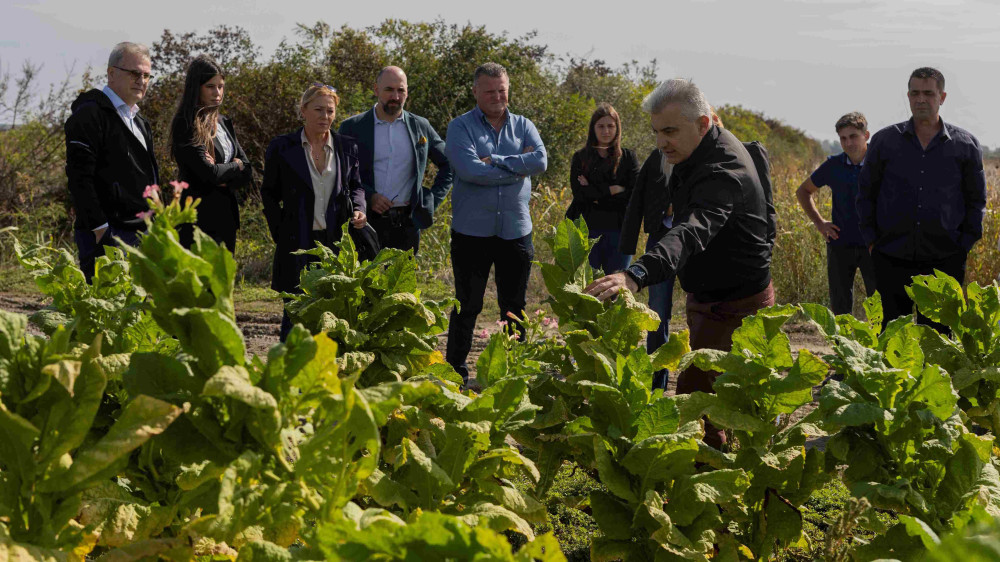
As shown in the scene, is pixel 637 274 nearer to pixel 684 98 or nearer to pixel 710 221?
pixel 710 221

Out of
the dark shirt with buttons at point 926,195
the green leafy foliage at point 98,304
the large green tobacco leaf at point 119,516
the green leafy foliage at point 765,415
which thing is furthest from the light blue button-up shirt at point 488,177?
the large green tobacco leaf at point 119,516

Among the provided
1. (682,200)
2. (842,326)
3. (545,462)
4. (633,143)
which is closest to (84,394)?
(545,462)

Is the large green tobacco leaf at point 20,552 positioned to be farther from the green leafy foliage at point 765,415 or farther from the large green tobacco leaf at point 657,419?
the green leafy foliage at point 765,415

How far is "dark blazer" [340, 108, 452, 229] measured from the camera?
6121 mm

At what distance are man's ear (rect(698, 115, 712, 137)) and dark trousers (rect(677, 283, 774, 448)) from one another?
2.23 ft

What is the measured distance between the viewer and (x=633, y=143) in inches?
672

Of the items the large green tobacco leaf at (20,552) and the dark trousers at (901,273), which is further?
the dark trousers at (901,273)

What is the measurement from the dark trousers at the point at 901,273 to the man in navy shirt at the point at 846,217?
2.98ft

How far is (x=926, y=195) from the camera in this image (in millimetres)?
5547

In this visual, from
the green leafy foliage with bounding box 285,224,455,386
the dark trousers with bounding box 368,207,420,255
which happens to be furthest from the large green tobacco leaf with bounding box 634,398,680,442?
the dark trousers with bounding box 368,207,420,255

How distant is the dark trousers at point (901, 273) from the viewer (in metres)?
5.51

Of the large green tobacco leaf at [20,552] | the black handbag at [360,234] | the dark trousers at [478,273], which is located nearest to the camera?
the large green tobacco leaf at [20,552]

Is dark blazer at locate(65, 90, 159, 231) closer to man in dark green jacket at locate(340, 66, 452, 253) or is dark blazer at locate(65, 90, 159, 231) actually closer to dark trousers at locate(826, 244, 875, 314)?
man in dark green jacket at locate(340, 66, 452, 253)

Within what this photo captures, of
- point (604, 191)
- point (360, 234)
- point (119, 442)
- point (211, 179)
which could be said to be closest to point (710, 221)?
point (119, 442)
